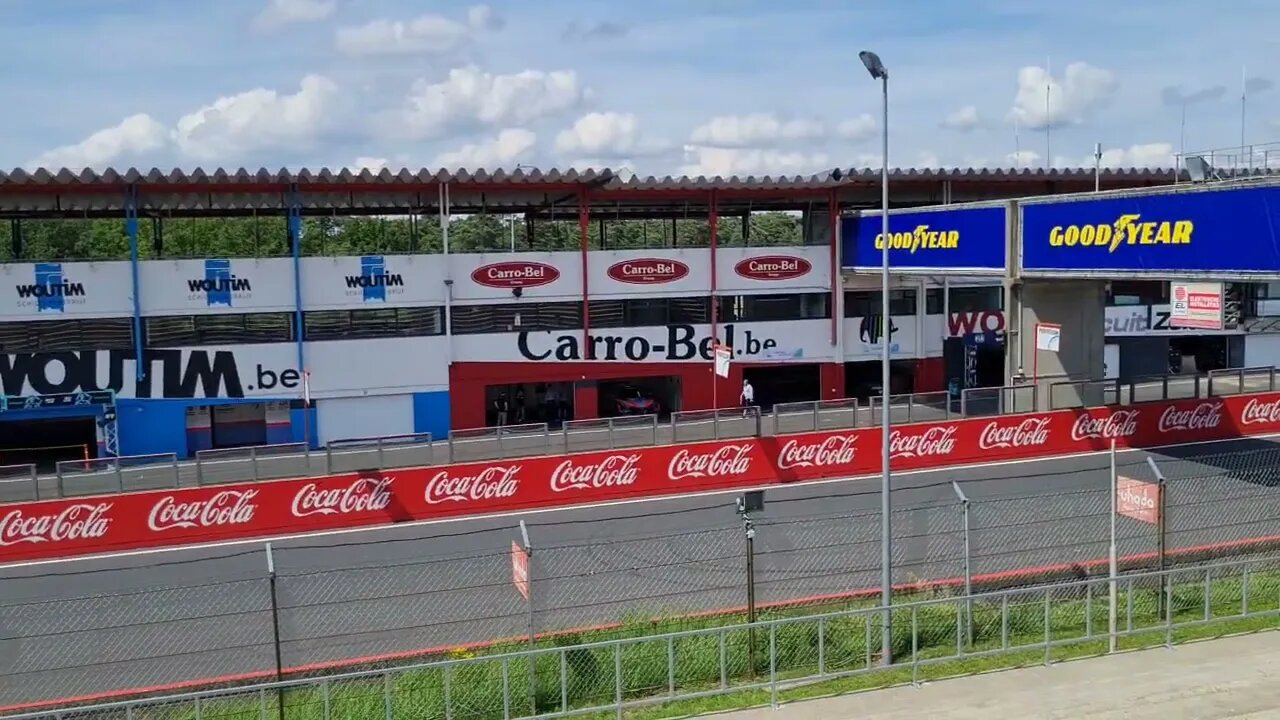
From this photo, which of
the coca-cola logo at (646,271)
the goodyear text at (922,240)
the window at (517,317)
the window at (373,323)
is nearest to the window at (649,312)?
the coca-cola logo at (646,271)

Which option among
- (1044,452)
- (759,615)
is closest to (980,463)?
(1044,452)

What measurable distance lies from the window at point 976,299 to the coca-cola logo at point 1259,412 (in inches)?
418

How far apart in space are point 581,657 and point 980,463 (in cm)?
1741

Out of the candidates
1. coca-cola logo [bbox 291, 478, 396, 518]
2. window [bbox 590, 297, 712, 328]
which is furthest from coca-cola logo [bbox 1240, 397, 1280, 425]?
coca-cola logo [bbox 291, 478, 396, 518]

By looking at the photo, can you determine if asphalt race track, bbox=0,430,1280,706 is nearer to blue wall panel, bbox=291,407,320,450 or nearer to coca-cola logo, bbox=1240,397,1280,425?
coca-cola logo, bbox=1240,397,1280,425

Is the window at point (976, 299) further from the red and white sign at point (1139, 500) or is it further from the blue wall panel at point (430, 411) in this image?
the red and white sign at point (1139, 500)

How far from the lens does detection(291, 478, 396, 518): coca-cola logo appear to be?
22938 millimetres

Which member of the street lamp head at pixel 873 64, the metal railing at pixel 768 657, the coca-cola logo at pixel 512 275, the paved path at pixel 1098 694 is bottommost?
the paved path at pixel 1098 694

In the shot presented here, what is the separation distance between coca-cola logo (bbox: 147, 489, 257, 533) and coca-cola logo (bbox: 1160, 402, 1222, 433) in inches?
888

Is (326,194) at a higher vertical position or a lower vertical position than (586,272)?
higher

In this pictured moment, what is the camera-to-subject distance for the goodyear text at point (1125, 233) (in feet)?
78.9

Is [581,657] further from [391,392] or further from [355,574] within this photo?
[391,392]

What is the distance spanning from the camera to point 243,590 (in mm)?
18062

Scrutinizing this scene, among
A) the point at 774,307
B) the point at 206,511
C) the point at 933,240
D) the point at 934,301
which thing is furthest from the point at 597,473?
the point at 934,301
